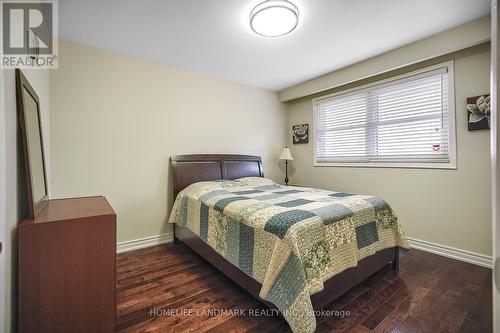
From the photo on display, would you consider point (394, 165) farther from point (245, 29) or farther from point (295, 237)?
point (245, 29)

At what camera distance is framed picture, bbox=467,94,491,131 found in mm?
2229

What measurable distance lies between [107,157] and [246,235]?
1.93 metres

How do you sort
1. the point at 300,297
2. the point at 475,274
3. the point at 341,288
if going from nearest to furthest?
the point at 300,297 < the point at 341,288 < the point at 475,274

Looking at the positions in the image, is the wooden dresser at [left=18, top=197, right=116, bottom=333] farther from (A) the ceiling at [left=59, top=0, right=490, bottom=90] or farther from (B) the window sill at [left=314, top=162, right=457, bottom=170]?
(B) the window sill at [left=314, top=162, right=457, bottom=170]

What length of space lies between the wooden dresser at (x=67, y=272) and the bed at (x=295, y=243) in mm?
871

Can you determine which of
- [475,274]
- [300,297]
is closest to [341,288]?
[300,297]

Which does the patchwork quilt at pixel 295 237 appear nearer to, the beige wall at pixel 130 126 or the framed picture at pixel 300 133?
the beige wall at pixel 130 126

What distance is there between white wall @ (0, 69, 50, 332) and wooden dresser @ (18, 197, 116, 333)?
A: 5cm

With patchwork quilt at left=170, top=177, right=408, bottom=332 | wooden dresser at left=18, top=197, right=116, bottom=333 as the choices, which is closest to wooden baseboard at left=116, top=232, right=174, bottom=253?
patchwork quilt at left=170, top=177, right=408, bottom=332

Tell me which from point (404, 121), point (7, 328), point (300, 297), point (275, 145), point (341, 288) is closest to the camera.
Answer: point (7, 328)

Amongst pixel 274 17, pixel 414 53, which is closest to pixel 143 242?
pixel 274 17

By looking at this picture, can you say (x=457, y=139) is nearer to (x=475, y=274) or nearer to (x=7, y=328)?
(x=475, y=274)

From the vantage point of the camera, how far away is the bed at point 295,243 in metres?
1.40

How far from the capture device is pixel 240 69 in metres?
3.21
